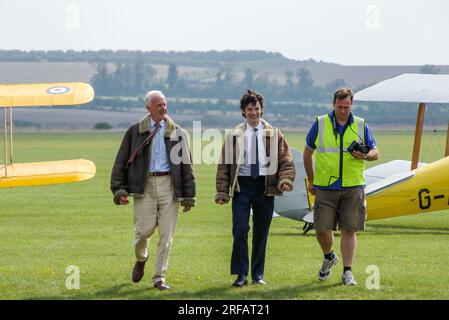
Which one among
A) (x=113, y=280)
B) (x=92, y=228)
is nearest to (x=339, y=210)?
(x=113, y=280)

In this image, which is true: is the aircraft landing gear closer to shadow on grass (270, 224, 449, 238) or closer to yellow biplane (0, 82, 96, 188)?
shadow on grass (270, 224, 449, 238)

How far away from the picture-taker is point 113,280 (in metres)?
10.1

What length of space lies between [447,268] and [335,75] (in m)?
131

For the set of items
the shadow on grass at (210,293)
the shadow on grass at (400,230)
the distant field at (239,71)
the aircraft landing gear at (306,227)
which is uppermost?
the shadow on grass at (210,293)

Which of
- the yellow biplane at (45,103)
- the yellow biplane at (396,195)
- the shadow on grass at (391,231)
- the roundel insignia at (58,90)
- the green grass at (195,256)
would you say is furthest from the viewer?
the roundel insignia at (58,90)

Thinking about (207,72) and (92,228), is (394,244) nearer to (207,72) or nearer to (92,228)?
(92,228)

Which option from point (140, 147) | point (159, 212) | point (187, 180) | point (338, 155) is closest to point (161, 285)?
point (159, 212)

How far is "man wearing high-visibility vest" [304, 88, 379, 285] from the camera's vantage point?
31.6 feet

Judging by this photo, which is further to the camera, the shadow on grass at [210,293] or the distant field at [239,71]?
the distant field at [239,71]

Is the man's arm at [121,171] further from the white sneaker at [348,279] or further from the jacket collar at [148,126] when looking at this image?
the white sneaker at [348,279]

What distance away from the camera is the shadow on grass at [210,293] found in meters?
9.07

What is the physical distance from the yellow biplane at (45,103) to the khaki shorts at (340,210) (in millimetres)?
6134

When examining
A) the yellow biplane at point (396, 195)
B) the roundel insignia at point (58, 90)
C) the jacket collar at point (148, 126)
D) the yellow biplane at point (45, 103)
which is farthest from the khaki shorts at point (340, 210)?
the roundel insignia at point (58, 90)

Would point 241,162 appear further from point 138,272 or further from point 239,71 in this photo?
point 239,71
